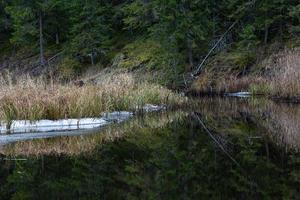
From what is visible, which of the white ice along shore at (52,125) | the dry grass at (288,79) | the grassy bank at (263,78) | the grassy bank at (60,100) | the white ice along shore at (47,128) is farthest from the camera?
the grassy bank at (263,78)

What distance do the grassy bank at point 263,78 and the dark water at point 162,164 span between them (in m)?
7.04

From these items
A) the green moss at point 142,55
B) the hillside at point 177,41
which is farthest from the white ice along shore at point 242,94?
the green moss at point 142,55

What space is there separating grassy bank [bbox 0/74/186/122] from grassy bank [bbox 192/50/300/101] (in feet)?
20.0

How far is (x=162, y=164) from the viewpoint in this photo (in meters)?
7.67

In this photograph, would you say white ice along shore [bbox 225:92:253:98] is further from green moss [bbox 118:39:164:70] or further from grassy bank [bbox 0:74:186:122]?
grassy bank [bbox 0:74:186:122]

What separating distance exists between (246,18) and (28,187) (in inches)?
942

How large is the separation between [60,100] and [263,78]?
41.0 feet

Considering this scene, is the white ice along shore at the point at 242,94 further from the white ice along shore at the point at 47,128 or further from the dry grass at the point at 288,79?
the white ice along shore at the point at 47,128

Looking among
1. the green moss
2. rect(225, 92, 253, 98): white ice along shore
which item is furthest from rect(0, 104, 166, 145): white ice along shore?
the green moss

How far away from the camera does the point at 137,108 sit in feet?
Result: 52.0

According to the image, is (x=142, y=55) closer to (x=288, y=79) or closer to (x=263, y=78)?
(x=263, y=78)

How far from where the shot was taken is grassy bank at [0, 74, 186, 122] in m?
11.9

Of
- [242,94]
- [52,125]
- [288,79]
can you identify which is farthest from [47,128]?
[242,94]

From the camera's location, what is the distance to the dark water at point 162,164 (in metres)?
6.10
